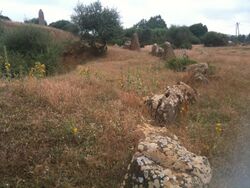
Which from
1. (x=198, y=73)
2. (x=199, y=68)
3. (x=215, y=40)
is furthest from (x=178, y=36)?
(x=198, y=73)

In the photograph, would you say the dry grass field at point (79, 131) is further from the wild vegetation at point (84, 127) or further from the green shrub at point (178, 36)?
the green shrub at point (178, 36)

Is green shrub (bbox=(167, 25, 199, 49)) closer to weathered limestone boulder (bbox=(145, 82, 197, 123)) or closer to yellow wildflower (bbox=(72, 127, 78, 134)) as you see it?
weathered limestone boulder (bbox=(145, 82, 197, 123))

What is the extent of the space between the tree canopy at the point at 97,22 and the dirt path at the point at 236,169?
72.3 feet

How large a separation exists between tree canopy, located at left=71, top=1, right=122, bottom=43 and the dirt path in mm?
22032

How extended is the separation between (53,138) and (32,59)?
13729 millimetres

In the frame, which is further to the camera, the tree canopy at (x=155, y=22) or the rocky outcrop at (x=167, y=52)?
the tree canopy at (x=155, y=22)

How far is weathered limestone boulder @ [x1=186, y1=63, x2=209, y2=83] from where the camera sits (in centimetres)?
1520

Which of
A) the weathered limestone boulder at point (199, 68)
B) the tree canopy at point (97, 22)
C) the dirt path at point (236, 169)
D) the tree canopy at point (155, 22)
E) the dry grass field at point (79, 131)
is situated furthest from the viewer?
the tree canopy at point (155, 22)

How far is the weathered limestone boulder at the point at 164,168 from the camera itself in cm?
A: 593

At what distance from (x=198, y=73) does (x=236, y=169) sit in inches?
325

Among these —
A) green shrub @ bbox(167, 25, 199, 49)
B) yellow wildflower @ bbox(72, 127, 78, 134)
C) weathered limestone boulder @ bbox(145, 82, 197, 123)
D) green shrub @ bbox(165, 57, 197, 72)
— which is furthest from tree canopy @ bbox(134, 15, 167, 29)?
yellow wildflower @ bbox(72, 127, 78, 134)

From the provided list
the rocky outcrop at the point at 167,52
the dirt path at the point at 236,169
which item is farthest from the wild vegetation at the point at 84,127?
the rocky outcrop at the point at 167,52

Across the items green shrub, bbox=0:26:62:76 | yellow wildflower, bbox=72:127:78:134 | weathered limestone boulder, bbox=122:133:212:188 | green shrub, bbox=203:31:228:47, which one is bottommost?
green shrub, bbox=203:31:228:47

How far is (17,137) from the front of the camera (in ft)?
22.5
